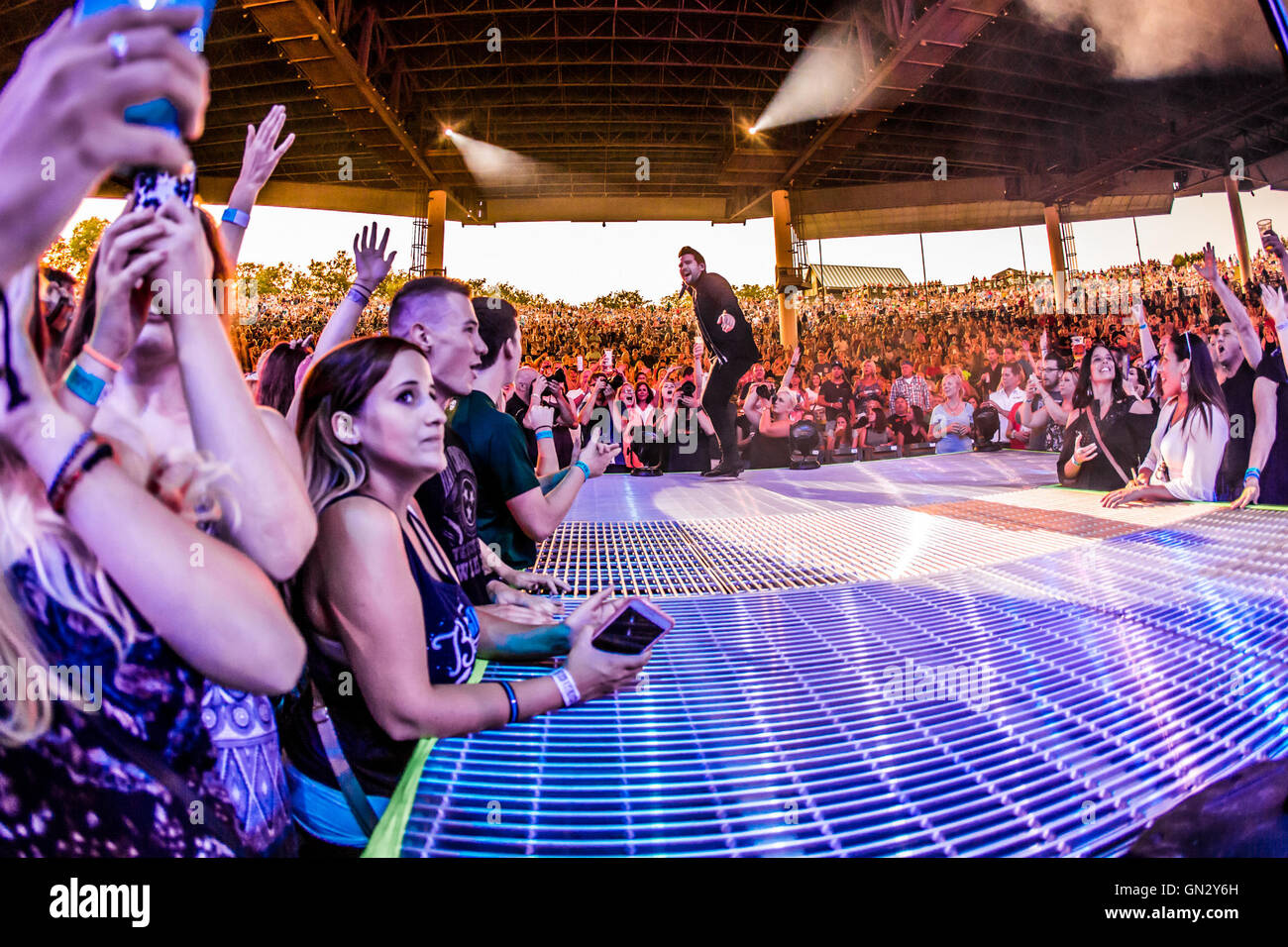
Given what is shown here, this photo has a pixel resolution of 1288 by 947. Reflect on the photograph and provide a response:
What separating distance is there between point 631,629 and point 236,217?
91cm

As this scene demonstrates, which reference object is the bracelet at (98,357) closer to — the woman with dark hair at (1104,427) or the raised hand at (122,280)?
the raised hand at (122,280)

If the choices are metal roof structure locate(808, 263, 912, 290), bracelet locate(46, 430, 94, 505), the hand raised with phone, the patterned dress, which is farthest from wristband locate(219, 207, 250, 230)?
metal roof structure locate(808, 263, 912, 290)

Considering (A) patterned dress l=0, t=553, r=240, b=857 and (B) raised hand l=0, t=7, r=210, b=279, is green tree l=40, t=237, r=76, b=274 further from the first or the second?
(A) patterned dress l=0, t=553, r=240, b=857

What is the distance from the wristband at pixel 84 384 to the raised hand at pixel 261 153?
0.41 metres

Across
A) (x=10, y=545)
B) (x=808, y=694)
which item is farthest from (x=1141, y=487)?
(x=10, y=545)

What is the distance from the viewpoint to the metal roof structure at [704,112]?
3.35ft

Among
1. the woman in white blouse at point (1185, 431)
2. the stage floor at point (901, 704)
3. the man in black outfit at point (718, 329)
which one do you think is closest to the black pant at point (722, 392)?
the man in black outfit at point (718, 329)

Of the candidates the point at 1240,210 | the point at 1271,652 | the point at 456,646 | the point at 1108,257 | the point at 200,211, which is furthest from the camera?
the point at 1108,257

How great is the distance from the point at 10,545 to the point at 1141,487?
126 inches

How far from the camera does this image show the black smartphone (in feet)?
2.84

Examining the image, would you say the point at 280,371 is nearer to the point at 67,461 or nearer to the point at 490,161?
the point at 67,461

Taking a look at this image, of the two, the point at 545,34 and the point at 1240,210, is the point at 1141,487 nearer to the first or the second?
the point at 1240,210

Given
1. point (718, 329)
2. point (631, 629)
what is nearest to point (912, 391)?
point (718, 329)

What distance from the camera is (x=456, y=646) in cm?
83
